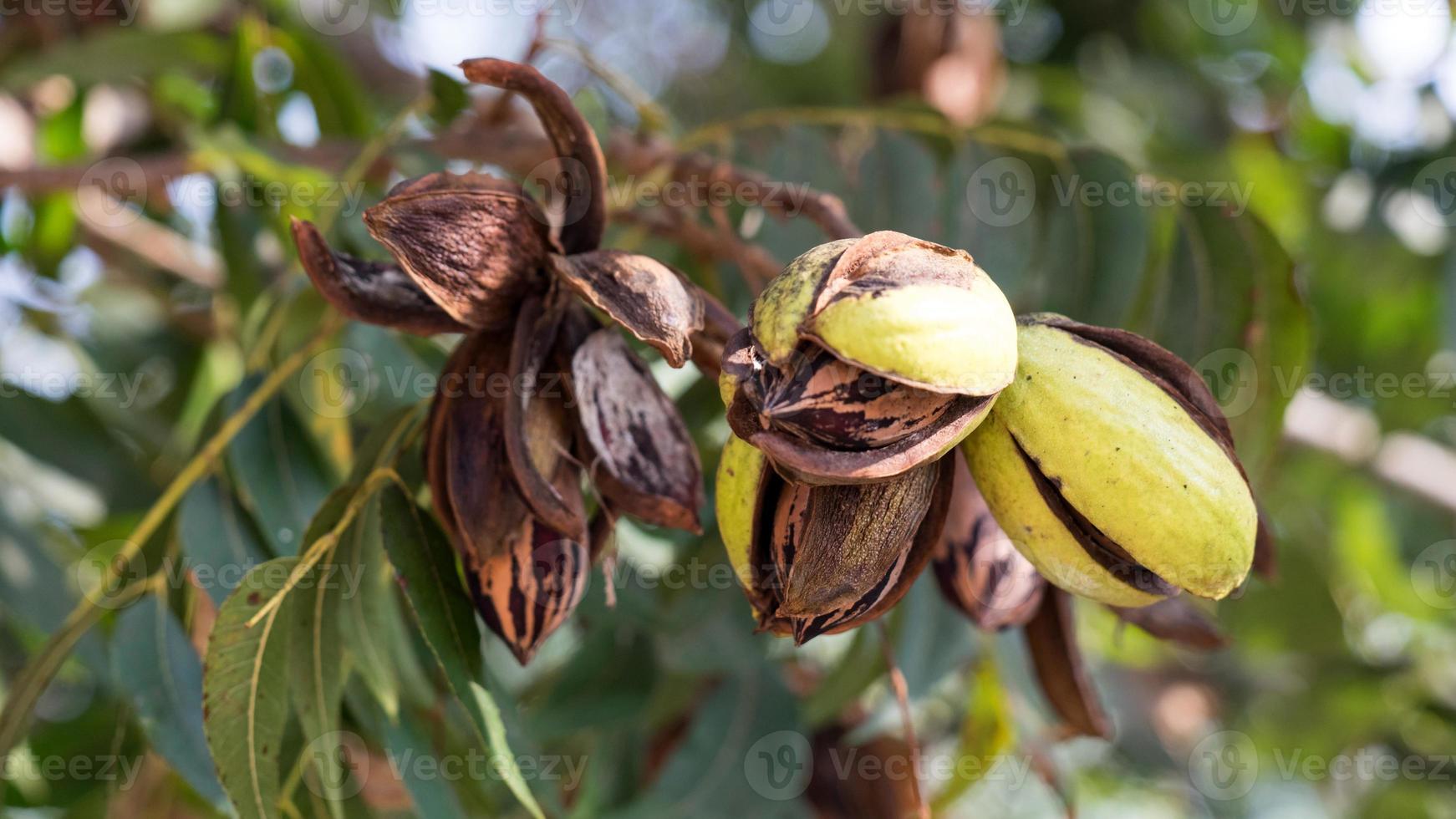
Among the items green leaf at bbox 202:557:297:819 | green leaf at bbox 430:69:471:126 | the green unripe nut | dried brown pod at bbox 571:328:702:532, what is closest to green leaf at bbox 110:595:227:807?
green leaf at bbox 202:557:297:819

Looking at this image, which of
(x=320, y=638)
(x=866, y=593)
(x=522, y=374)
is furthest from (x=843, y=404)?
(x=320, y=638)

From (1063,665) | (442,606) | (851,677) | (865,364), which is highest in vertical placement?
(865,364)

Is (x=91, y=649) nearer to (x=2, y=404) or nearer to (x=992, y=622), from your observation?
(x=2, y=404)

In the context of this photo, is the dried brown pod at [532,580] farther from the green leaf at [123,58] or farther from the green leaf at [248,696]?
the green leaf at [123,58]

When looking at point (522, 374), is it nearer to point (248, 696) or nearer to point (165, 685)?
point (248, 696)

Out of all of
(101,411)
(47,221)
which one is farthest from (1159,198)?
(47,221)

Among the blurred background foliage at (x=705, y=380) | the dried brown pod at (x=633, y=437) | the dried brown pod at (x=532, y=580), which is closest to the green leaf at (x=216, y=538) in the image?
the blurred background foliage at (x=705, y=380)
